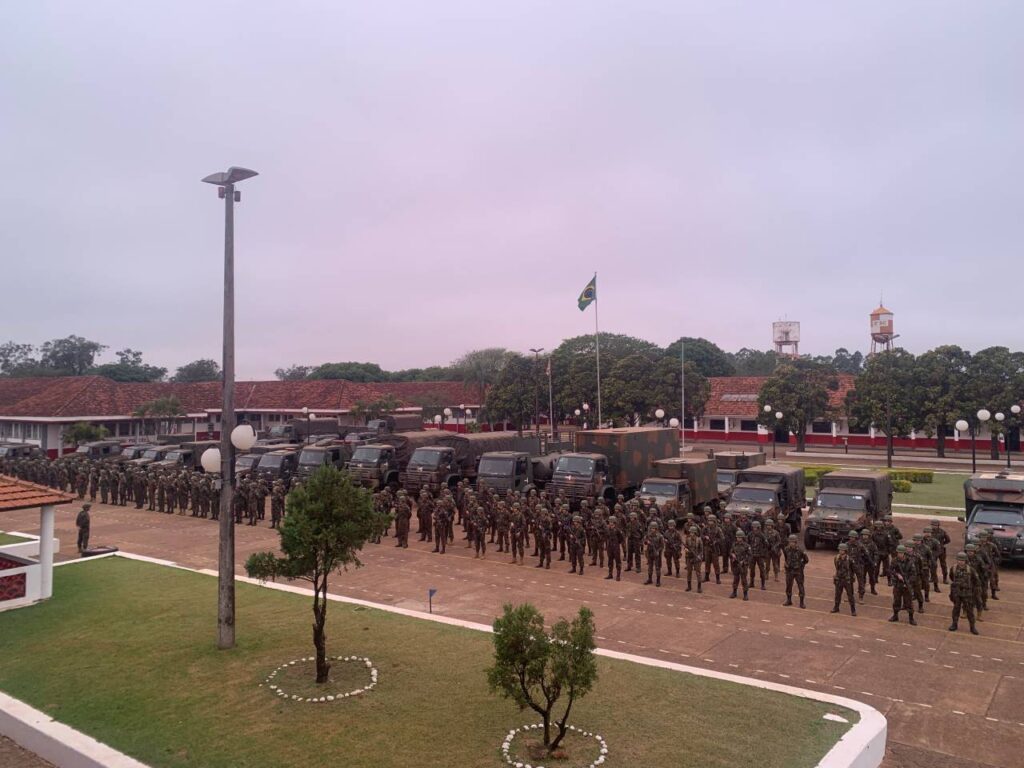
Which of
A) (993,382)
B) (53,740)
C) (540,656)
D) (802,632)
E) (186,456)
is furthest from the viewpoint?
(993,382)

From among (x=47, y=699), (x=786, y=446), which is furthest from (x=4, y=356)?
(x=47, y=699)

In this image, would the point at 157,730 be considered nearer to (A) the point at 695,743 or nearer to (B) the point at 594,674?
(B) the point at 594,674

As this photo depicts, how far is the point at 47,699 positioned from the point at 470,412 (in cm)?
5821

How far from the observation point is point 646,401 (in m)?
49.2

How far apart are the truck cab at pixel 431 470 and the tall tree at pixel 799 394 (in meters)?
28.5

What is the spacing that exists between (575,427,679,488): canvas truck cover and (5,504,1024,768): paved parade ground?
17.9 feet

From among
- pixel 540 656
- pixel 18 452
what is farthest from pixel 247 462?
pixel 540 656

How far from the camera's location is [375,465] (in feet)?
80.4

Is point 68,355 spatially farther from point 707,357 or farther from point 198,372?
point 707,357

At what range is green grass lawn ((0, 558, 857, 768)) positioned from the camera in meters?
6.73

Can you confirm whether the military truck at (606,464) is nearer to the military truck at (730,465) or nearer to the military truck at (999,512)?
the military truck at (730,465)

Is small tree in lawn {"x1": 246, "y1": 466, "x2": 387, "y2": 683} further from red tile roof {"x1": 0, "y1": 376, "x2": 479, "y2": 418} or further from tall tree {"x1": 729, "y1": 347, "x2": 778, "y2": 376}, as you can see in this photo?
tall tree {"x1": 729, "y1": 347, "x2": 778, "y2": 376}

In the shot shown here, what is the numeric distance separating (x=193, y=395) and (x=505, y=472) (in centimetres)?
4067

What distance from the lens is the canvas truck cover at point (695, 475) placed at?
2036cm
